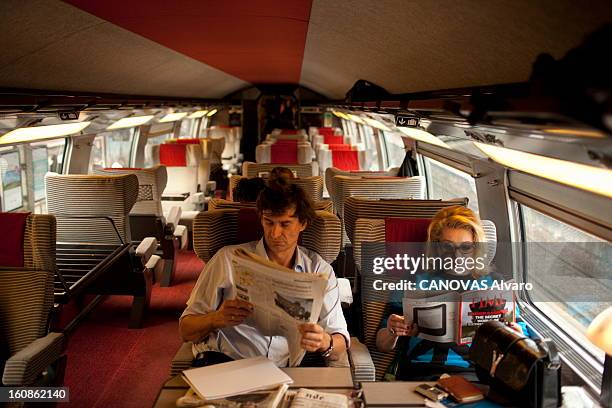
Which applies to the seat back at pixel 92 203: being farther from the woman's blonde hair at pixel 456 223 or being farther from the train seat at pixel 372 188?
the woman's blonde hair at pixel 456 223

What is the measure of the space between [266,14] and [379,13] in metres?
1.45

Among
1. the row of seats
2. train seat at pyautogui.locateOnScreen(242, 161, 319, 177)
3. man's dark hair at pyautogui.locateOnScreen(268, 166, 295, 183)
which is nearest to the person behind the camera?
man's dark hair at pyautogui.locateOnScreen(268, 166, 295, 183)

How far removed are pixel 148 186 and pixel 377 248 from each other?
15.2ft

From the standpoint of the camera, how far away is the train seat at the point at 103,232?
612 centimetres

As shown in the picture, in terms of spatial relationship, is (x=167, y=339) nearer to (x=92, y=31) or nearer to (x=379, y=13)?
(x=92, y=31)

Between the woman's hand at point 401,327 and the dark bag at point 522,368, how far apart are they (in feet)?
2.53

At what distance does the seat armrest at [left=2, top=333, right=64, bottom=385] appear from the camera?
10.9ft

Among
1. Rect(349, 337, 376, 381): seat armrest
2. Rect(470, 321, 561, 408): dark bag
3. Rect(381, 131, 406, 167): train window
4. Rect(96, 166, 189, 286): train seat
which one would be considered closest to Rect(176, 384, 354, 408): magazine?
Rect(470, 321, 561, 408): dark bag

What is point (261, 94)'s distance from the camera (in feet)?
64.3

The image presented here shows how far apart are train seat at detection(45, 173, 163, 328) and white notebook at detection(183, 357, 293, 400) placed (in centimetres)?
353

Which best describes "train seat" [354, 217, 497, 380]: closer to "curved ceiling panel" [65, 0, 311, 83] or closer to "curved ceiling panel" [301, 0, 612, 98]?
"curved ceiling panel" [301, 0, 612, 98]

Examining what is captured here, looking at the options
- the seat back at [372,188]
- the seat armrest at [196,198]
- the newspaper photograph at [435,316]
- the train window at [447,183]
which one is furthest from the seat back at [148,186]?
the newspaper photograph at [435,316]

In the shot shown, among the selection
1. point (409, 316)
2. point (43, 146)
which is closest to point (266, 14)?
point (409, 316)

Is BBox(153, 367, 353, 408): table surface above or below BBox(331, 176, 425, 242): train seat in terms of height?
below
